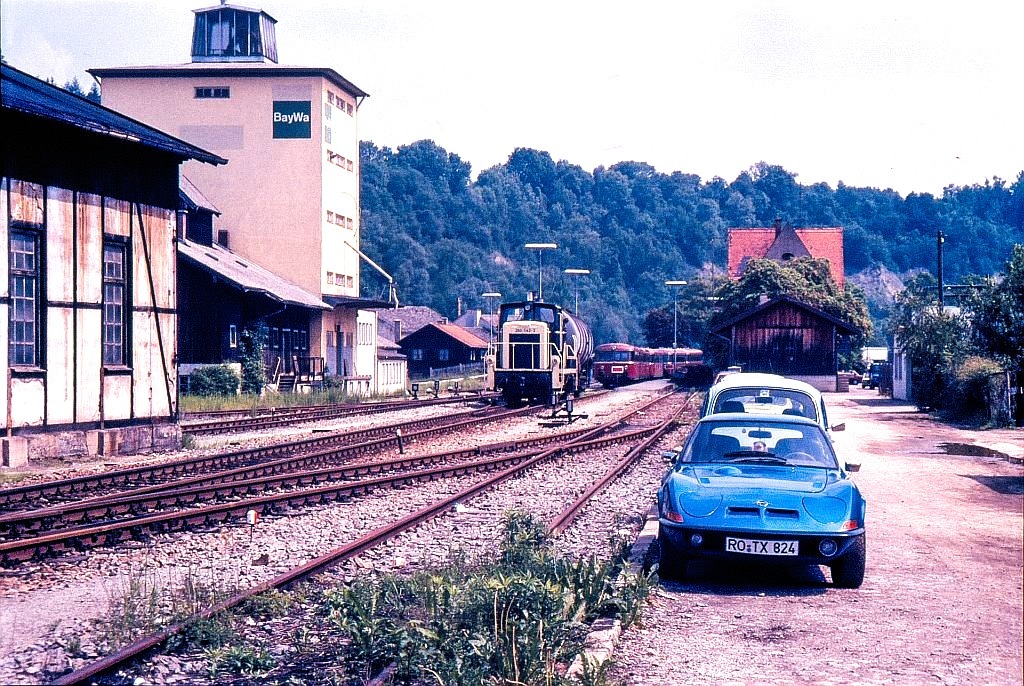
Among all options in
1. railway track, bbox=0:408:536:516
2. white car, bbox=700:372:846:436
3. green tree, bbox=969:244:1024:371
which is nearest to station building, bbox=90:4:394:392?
railway track, bbox=0:408:536:516

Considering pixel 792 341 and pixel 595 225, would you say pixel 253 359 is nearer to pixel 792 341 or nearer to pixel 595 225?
pixel 792 341

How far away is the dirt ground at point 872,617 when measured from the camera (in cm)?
639

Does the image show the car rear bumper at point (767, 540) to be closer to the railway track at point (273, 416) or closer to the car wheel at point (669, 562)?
the car wheel at point (669, 562)

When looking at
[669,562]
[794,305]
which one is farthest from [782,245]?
[669,562]

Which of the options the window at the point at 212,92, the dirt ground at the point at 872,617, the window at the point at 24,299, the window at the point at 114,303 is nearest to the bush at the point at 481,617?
the dirt ground at the point at 872,617

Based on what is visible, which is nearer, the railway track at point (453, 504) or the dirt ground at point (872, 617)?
the dirt ground at point (872, 617)

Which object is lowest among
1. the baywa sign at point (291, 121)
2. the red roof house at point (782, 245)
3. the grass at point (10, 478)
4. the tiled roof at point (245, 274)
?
the grass at point (10, 478)

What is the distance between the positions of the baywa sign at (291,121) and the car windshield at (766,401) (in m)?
38.0

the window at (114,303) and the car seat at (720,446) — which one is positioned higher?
the window at (114,303)

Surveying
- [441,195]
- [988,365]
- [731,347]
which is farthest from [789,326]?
[441,195]

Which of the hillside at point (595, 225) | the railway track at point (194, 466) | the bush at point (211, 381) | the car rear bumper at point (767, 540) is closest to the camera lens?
the car rear bumper at point (767, 540)

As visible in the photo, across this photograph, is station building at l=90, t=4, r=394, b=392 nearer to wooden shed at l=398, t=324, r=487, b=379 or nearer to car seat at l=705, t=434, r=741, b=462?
wooden shed at l=398, t=324, r=487, b=379

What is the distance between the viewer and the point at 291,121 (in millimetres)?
47719

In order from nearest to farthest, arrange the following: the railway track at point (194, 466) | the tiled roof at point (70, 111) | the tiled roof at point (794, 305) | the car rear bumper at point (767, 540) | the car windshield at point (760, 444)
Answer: the car rear bumper at point (767, 540) → the car windshield at point (760, 444) → the railway track at point (194, 466) → the tiled roof at point (70, 111) → the tiled roof at point (794, 305)
